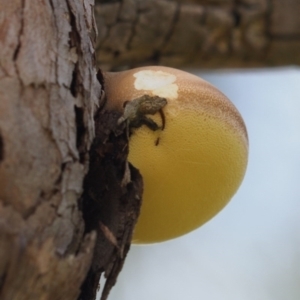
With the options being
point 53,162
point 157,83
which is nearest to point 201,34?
point 157,83

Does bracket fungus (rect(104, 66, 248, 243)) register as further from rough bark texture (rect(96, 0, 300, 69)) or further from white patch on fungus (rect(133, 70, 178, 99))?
rough bark texture (rect(96, 0, 300, 69))

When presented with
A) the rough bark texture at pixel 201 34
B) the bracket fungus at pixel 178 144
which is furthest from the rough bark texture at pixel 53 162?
the rough bark texture at pixel 201 34

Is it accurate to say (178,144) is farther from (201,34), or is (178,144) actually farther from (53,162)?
(201,34)

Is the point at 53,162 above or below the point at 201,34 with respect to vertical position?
above

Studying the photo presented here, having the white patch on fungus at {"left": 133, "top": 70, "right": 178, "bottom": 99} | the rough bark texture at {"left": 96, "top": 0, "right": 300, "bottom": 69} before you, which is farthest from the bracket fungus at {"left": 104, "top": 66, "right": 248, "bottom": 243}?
the rough bark texture at {"left": 96, "top": 0, "right": 300, "bottom": 69}

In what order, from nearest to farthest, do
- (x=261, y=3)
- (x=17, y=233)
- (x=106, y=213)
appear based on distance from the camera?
(x=17, y=233), (x=106, y=213), (x=261, y=3)

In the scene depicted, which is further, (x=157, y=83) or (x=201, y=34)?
(x=201, y=34)

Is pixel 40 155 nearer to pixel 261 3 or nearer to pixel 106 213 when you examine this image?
pixel 106 213

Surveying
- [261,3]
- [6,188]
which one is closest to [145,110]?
[6,188]
